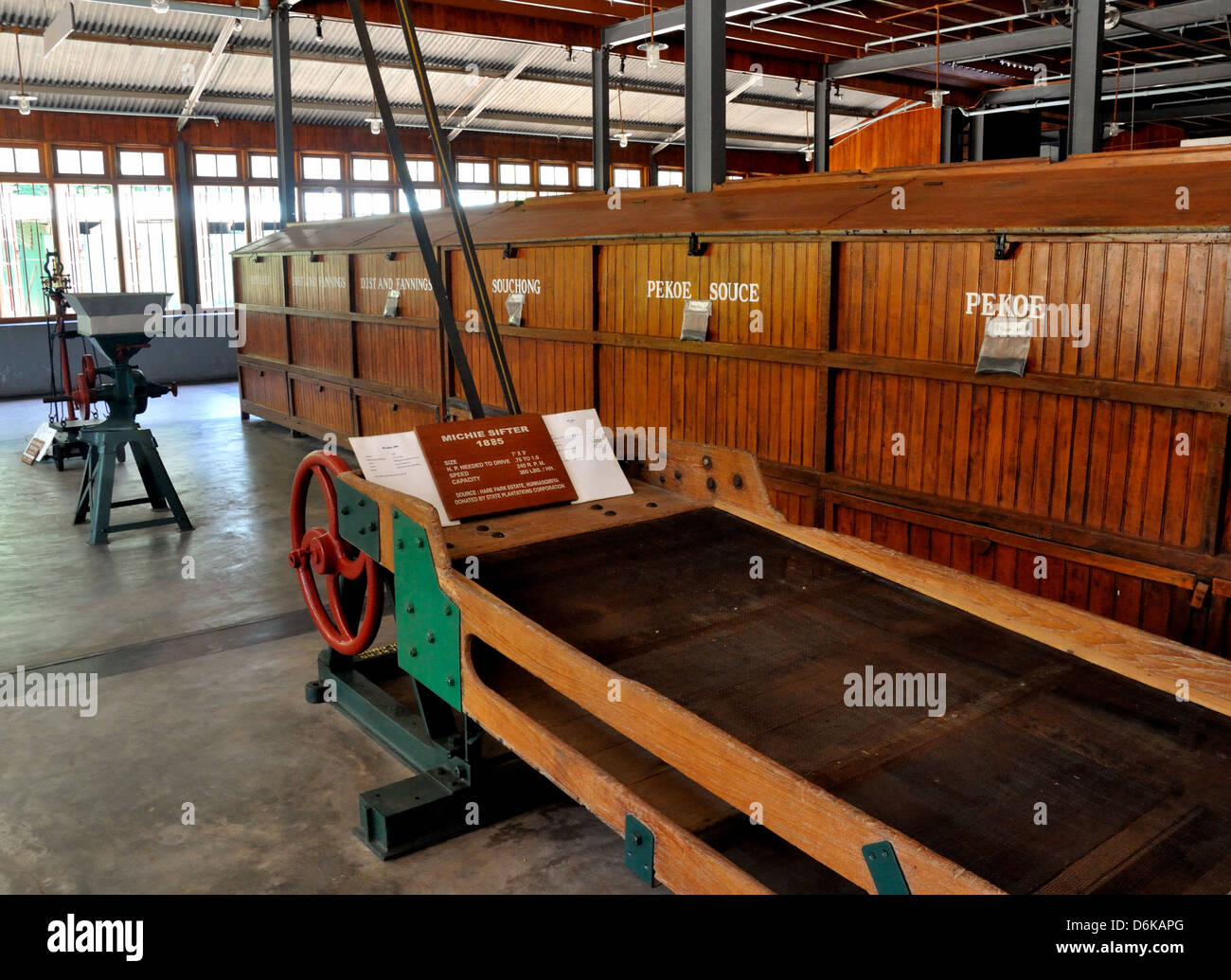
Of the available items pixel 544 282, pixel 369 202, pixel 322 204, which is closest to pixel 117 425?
pixel 544 282

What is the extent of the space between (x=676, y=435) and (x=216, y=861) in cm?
310

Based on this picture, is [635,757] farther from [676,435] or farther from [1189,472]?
[676,435]

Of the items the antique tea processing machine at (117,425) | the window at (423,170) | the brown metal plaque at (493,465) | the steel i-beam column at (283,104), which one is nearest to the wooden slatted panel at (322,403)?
the antique tea processing machine at (117,425)

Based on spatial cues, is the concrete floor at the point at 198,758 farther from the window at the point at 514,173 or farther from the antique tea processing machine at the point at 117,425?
the window at the point at 514,173

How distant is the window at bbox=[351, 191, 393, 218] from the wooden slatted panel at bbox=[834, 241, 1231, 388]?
556 inches

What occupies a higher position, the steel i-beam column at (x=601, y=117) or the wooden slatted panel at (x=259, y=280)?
the steel i-beam column at (x=601, y=117)

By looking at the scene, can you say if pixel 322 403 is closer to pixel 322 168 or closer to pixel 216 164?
pixel 216 164

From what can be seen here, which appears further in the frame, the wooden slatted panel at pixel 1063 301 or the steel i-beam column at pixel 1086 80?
the steel i-beam column at pixel 1086 80

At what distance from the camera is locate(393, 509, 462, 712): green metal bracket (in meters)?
2.71

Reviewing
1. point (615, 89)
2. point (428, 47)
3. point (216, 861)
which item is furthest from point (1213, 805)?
point (615, 89)

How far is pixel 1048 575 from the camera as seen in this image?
3783 mm

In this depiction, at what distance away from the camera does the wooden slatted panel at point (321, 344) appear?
28.8 feet

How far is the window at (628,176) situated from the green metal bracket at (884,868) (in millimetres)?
18990
